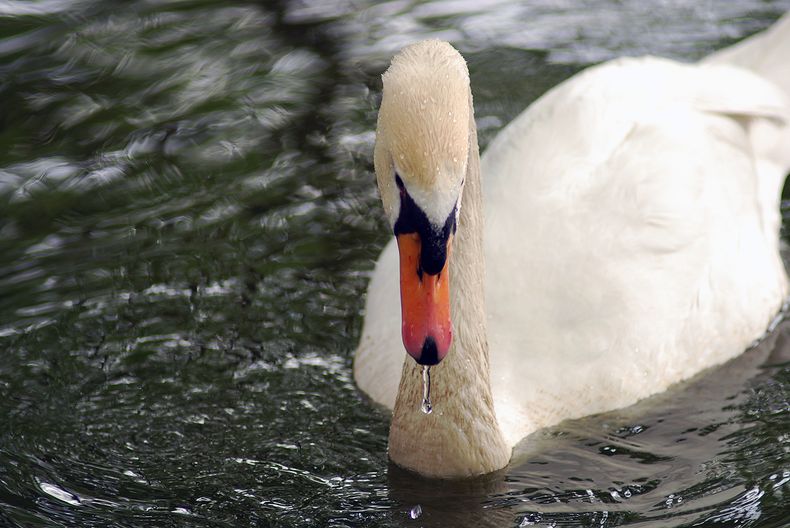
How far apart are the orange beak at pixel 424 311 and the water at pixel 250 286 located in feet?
2.96

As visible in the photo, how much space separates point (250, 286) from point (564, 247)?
1.72m

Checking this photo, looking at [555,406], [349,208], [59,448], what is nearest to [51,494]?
[59,448]

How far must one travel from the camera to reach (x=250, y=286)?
7414 mm

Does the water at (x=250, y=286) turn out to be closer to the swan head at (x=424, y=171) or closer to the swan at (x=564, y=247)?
the swan at (x=564, y=247)

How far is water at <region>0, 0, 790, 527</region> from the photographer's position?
5895mm

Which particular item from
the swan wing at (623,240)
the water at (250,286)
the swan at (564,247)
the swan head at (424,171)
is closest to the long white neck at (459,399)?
the swan at (564,247)

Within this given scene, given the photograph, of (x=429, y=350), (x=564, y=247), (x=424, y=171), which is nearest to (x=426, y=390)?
(x=429, y=350)

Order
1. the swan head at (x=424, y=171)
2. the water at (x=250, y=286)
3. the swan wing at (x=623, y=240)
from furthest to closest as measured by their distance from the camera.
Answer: the swan wing at (x=623, y=240), the water at (x=250, y=286), the swan head at (x=424, y=171)

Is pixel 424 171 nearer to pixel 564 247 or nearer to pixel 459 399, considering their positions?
pixel 459 399

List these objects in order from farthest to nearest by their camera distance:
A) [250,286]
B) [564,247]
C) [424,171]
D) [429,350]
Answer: [250,286] → [564,247] → [429,350] → [424,171]

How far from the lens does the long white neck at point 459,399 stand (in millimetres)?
5949

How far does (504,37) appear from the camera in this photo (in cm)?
999

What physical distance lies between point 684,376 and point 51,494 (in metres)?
2.89

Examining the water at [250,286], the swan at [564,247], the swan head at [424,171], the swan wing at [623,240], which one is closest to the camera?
the swan head at [424,171]
